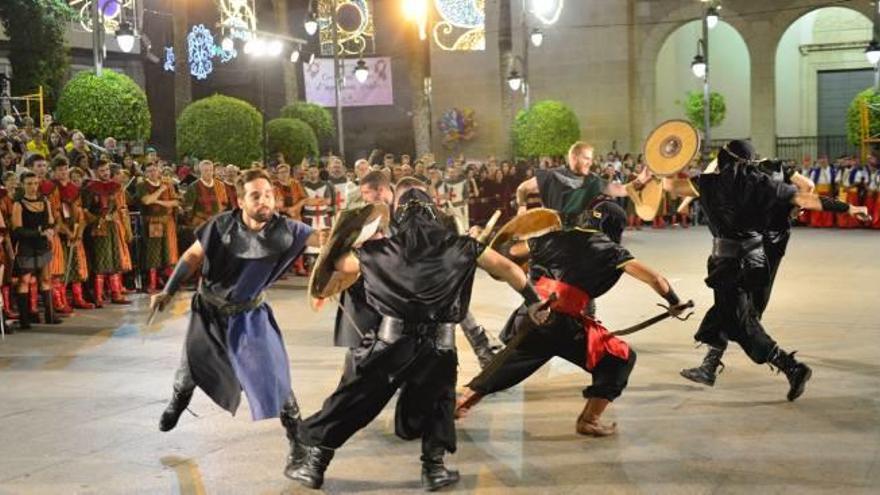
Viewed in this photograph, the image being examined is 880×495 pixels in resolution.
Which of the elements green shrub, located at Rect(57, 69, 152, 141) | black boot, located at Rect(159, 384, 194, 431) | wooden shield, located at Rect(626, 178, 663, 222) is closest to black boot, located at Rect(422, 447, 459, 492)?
black boot, located at Rect(159, 384, 194, 431)

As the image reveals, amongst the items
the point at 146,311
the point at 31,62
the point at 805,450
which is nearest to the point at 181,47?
the point at 31,62

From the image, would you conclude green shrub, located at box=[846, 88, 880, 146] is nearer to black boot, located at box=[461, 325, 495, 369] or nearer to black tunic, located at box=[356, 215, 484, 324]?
black boot, located at box=[461, 325, 495, 369]

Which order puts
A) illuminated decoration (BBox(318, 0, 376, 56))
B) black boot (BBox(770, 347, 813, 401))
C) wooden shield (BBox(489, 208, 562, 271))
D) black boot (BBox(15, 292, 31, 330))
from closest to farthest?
1. wooden shield (BBox(489, 208, 562, 271))
2. black boot (BBox(770, 347, 813, 401))
3. black boot (BBox(15, 292, 31, 330))
4. illuminated decoration (BBox(318, 0, 376, 56))

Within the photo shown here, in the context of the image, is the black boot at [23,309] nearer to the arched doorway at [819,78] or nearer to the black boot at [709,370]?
the black boot at [709,370]

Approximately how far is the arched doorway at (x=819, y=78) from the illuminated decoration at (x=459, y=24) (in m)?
9.59

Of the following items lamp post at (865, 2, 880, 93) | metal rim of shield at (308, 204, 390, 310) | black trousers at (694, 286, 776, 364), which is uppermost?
lamp post at (865, 2, 880, 93)

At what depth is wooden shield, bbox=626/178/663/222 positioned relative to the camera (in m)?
7.89

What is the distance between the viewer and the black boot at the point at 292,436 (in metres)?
5.66

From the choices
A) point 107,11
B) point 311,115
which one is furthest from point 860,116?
point 107,11

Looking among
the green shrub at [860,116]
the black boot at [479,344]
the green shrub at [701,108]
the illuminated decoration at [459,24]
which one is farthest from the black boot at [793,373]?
the illuminated decoration at [459,24]

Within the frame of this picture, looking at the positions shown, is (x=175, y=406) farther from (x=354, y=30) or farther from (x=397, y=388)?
(x=354, y=30)

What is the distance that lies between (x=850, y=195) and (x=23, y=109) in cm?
1938

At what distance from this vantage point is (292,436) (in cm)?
578

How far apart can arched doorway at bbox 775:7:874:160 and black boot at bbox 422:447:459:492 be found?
28.0 meters
